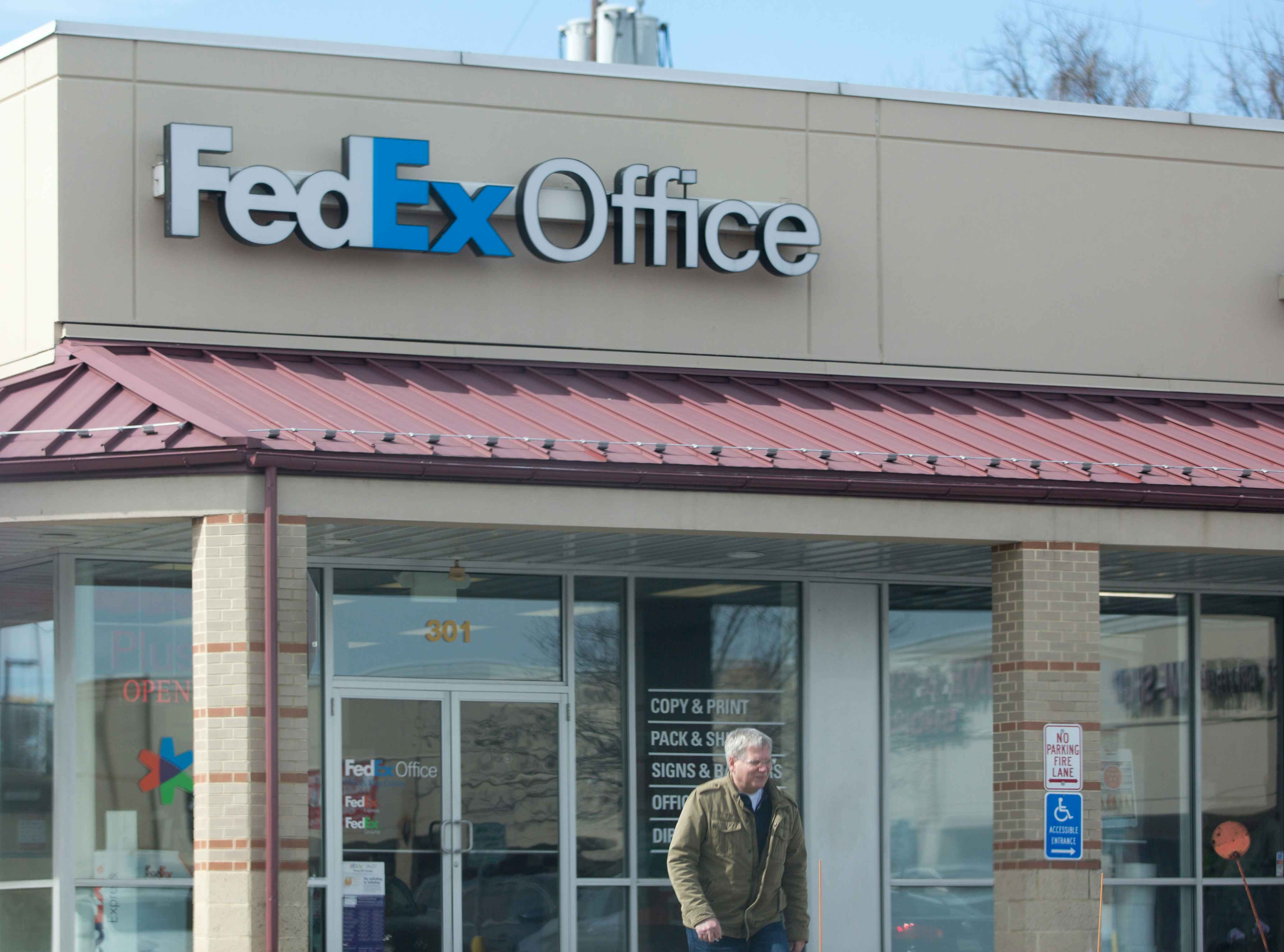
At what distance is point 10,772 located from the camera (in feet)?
40.8

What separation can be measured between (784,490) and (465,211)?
3517 mm

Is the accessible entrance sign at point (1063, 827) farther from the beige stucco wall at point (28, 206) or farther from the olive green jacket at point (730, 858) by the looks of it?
the beige stucco wall at point (28, 206)

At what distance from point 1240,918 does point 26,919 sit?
9.83m

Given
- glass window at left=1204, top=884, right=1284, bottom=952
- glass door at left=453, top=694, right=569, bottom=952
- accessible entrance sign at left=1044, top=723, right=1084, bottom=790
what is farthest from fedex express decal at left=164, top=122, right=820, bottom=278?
glass window at left=1204, top=884, right=1284, bottom=952

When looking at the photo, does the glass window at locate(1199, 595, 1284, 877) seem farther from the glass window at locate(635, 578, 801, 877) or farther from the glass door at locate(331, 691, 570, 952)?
the glass door at locate(331, 691, 570, 952)

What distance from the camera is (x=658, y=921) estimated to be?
1366 cm

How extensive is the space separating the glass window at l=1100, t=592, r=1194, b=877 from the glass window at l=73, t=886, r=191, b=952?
24.5ft

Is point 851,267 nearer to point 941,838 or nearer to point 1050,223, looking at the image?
point 1050,223

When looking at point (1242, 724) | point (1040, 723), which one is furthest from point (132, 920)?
point (1242, 724)

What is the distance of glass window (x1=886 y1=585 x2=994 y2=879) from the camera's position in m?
14.3

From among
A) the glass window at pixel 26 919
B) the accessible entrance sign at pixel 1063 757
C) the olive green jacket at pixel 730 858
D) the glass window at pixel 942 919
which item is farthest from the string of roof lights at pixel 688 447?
the glass window at pixel 942 919

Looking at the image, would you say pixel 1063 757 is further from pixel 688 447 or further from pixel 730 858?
pixel 730 858

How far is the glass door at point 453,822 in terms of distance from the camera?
13008mm

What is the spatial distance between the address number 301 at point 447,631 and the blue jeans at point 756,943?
4.76 meters
